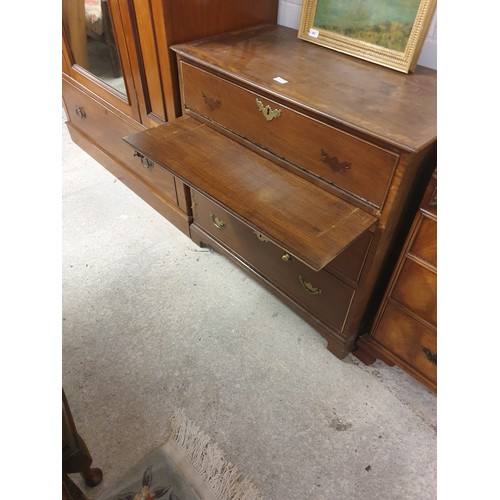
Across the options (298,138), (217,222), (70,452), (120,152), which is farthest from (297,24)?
(70,452)

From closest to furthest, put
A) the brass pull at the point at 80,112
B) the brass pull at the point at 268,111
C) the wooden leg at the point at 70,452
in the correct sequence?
the wooden leg at the point at 70,452
the brass pull at the point at 268,111
the brass pull at the point at 80,112

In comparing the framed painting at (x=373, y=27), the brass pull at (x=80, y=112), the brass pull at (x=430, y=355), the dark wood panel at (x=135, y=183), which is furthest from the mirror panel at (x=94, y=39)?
the brass pull at (x=430, y=355)

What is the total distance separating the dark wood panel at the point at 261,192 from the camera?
2.79ft

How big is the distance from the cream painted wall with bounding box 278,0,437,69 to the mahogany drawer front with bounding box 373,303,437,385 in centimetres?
76

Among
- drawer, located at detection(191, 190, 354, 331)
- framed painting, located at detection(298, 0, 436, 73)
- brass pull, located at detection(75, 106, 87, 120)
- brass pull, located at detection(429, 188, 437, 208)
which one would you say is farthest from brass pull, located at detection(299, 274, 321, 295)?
brass pull, located at detection(75, 106, 87, 120)

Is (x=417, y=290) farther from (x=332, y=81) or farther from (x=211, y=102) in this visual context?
(x=211, y=102)

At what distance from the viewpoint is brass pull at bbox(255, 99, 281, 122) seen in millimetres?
1007

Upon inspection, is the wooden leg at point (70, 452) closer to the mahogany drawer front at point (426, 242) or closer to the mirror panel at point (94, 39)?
the mahogany drawer front at point (426, 242)

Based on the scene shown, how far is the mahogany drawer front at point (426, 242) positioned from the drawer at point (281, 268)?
0.76 feet

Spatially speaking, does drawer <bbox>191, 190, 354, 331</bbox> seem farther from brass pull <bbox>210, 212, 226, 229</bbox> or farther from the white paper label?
→ the white paper label

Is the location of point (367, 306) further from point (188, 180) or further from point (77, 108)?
point (77, 108)
